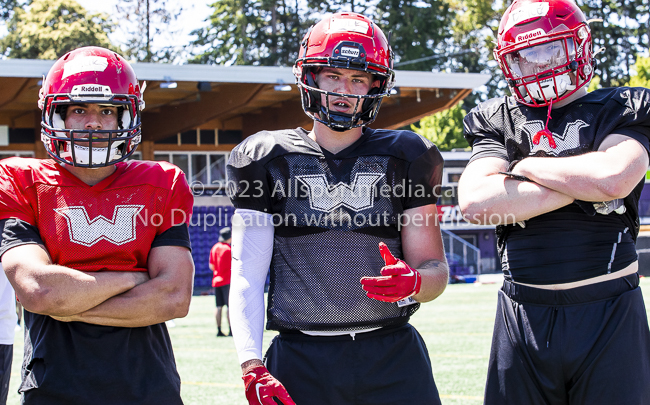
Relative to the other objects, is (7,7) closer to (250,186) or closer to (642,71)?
(642,71)

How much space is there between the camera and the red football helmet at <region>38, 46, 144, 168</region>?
2896 mm

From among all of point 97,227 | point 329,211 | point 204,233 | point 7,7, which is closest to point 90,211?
point 97,227

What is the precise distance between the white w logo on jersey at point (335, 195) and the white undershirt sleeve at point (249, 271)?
195mm

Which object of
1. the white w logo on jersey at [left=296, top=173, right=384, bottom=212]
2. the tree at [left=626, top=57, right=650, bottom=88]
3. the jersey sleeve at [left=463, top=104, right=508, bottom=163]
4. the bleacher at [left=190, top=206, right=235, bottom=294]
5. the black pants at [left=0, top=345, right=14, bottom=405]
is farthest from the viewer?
the tree at [left=626, top=57, right=650, bottom=88]

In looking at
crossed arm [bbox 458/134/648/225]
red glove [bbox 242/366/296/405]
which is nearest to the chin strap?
crossed arm [bbox 458/134/648/225]

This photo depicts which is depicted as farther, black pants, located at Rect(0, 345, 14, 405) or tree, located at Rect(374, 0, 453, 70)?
tree, located at Rect(374, 0, 453, 70)

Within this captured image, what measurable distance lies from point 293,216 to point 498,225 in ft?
2.86

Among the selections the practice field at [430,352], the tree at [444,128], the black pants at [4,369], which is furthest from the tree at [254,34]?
the black pants at [4,369]

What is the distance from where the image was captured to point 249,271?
8.90 ft

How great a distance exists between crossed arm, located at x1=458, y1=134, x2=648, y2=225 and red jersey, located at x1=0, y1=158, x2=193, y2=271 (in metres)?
1.28

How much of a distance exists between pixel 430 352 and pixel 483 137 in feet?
19.2

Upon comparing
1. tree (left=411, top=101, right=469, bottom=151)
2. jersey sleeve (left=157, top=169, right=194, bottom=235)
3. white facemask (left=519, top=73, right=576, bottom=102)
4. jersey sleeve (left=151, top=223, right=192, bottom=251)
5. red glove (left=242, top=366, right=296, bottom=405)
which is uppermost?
tree (left=411, top=101, right=469, bottom=151)

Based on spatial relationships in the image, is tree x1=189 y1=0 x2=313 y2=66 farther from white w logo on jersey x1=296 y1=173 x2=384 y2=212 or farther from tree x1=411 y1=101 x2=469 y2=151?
white w logo on jersey x1=296 y1=173 x2=384 y2=212

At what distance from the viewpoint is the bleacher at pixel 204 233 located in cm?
2372
